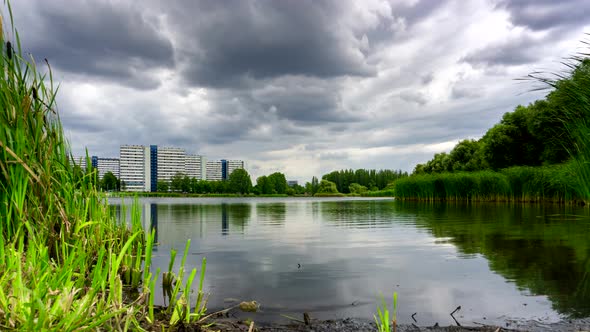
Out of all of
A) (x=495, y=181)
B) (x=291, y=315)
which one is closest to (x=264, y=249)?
(x=291, y=315)

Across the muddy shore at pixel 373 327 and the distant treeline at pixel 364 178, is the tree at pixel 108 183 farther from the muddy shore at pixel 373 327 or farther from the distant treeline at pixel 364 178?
the distant treeline at pixel 364 178

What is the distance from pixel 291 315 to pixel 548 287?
3.55 m

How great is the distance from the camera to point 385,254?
298 inches

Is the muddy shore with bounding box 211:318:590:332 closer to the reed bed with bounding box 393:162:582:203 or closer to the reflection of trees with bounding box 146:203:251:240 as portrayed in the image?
the reflection of trees with bounding box 146:203:251:240

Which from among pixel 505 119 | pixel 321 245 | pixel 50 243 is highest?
pixel 505 119

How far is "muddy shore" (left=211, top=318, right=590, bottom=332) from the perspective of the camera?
337cm

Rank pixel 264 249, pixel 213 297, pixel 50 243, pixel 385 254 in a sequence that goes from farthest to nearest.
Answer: pixel 264 249 → pixel 385 254 → pixel 213 297 → pixel 50 243

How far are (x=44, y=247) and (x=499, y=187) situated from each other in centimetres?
3203

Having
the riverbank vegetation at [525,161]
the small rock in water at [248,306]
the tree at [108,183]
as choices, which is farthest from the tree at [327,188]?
the small rock in water at [248,306]

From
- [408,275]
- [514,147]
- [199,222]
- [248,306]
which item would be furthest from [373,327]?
[514,147]

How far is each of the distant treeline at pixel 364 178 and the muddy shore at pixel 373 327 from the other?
145466 millimetres

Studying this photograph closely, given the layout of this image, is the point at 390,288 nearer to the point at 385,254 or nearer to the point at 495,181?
the point at 385,254

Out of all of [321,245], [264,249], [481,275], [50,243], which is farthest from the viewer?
[321,245]

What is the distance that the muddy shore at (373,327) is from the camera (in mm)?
3365
